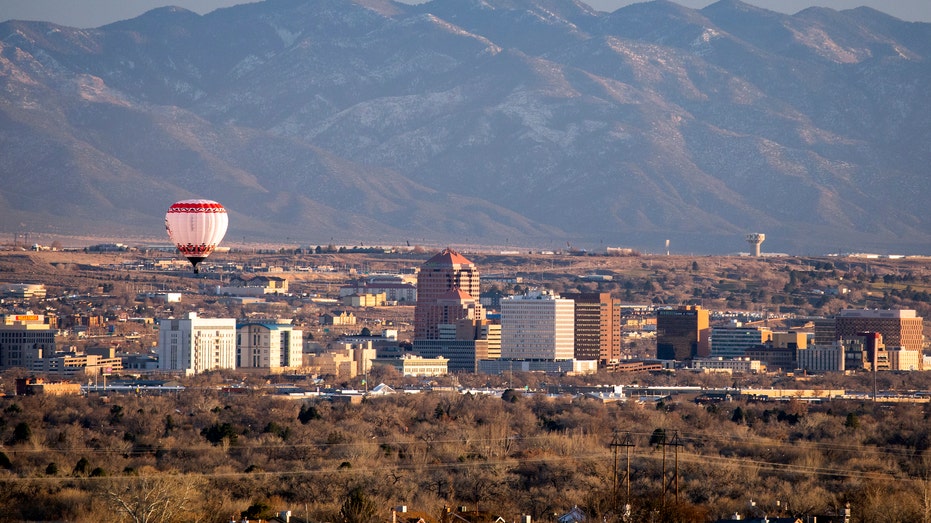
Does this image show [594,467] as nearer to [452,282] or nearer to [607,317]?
[607,317]

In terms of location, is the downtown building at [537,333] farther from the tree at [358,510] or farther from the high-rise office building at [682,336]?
the tree at [358,510]

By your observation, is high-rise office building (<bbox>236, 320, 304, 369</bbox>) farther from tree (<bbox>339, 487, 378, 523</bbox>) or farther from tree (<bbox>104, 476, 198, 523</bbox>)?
tree (<bbox>339, 487, 378, 523</bbox>)

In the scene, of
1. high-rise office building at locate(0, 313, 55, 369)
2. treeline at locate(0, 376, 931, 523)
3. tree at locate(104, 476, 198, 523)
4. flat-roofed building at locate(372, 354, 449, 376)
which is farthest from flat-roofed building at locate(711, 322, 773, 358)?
tree at locate(104, 476, 198, 523)

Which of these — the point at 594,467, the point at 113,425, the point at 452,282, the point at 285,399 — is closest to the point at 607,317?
the point at 452,282

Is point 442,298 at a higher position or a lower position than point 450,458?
higher

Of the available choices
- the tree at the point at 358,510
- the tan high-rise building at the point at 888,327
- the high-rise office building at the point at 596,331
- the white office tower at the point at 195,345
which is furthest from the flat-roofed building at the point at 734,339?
the tree at the point at 358,510

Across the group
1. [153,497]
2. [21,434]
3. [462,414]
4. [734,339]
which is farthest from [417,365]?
[153,497]

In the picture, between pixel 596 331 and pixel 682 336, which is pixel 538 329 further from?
pixel 682 336
